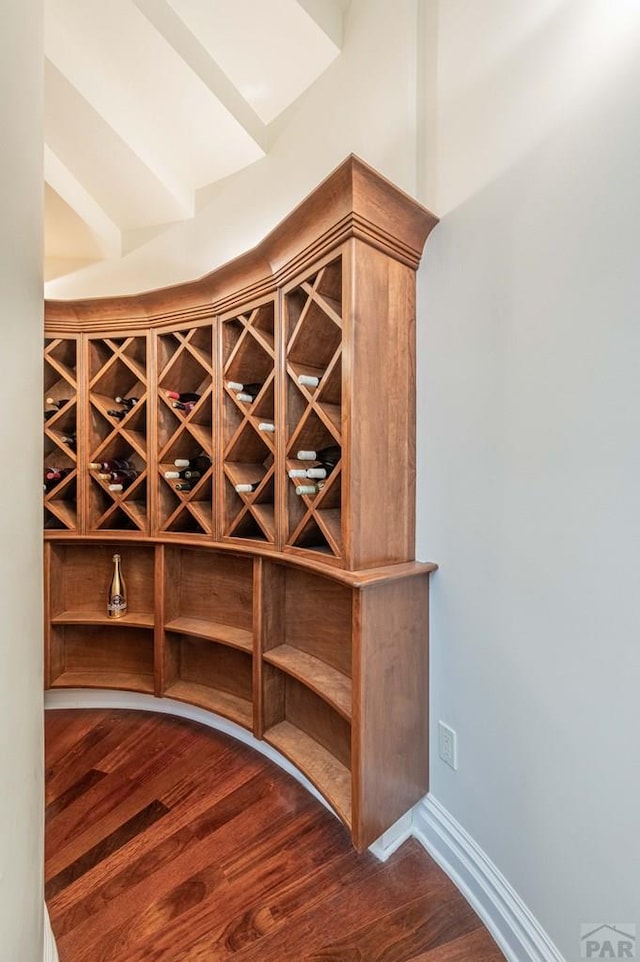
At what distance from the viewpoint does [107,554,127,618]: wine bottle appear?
230cm

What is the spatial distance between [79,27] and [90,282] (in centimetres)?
118

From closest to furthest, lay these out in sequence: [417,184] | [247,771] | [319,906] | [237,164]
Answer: [319,906]
[417,184]
[247,771]
[237,164]

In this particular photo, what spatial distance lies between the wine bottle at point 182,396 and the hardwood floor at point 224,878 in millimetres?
1698

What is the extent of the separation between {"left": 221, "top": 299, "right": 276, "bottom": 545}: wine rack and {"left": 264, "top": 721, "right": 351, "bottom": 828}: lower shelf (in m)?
0.82

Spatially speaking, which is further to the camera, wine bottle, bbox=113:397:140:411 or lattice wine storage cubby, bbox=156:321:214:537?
wine bottle, bbox=113:397:140:411

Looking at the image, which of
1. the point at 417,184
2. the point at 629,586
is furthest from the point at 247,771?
the point at 417,184

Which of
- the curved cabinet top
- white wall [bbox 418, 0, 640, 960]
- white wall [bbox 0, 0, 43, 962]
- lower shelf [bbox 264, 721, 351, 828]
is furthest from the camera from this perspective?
lower shelf [bbox 264, 721, 351, 828]

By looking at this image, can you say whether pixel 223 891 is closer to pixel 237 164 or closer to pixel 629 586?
pixel 629 586

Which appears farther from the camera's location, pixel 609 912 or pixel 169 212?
pixel 169 212

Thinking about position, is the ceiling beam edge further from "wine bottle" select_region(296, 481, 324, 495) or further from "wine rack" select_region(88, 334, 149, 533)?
"wine bottle" select_region(296, 481, 324, 495)

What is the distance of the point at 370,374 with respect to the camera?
1.31 meters

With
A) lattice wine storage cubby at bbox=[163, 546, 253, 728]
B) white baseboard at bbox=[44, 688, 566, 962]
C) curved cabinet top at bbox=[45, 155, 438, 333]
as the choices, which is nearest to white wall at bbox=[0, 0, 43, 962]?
white baseboard at bbox=[44, 688, 566, 962]

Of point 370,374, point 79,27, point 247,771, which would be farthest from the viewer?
point 79,27

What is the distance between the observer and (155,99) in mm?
2117
